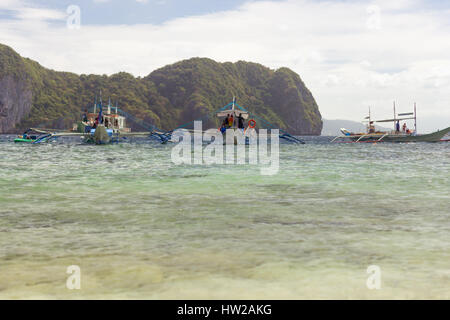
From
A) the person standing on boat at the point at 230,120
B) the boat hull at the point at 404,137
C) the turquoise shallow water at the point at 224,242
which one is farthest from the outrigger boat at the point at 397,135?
the turquoise shallow water at the point at 224,242

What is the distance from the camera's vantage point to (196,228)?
25.6 ft

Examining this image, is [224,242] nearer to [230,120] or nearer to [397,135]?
[230,120]

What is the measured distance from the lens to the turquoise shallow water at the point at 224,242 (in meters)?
4.77

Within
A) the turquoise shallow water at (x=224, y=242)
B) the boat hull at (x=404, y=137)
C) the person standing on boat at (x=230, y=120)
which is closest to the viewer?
the turquoise shallow water at (x=224, y=242)

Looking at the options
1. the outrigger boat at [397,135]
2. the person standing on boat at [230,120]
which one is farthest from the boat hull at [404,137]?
the person standing on boat at [230,120]

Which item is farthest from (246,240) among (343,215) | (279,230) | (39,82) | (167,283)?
(39,82)

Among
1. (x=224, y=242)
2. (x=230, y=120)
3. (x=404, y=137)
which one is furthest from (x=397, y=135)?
(x=224, y=242)

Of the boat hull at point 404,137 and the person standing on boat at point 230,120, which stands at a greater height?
the person standing on boat at point 230,120

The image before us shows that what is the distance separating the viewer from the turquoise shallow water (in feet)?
15.6

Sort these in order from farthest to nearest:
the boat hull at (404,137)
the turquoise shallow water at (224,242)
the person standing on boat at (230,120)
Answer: the boat hull at (404,137) < the person standing on boat at (230,120) < the turquoise shallow water at (224,242)

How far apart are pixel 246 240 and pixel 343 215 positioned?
308cm

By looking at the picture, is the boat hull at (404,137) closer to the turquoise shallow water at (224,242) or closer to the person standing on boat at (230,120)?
the person standing on boat at (230,120)

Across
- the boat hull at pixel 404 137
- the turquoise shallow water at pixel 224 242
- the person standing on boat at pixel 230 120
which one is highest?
the person standing on boat at pixel 230 120

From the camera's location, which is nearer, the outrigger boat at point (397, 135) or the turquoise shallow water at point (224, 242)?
the turquoise shallow water at point (224, 242)
